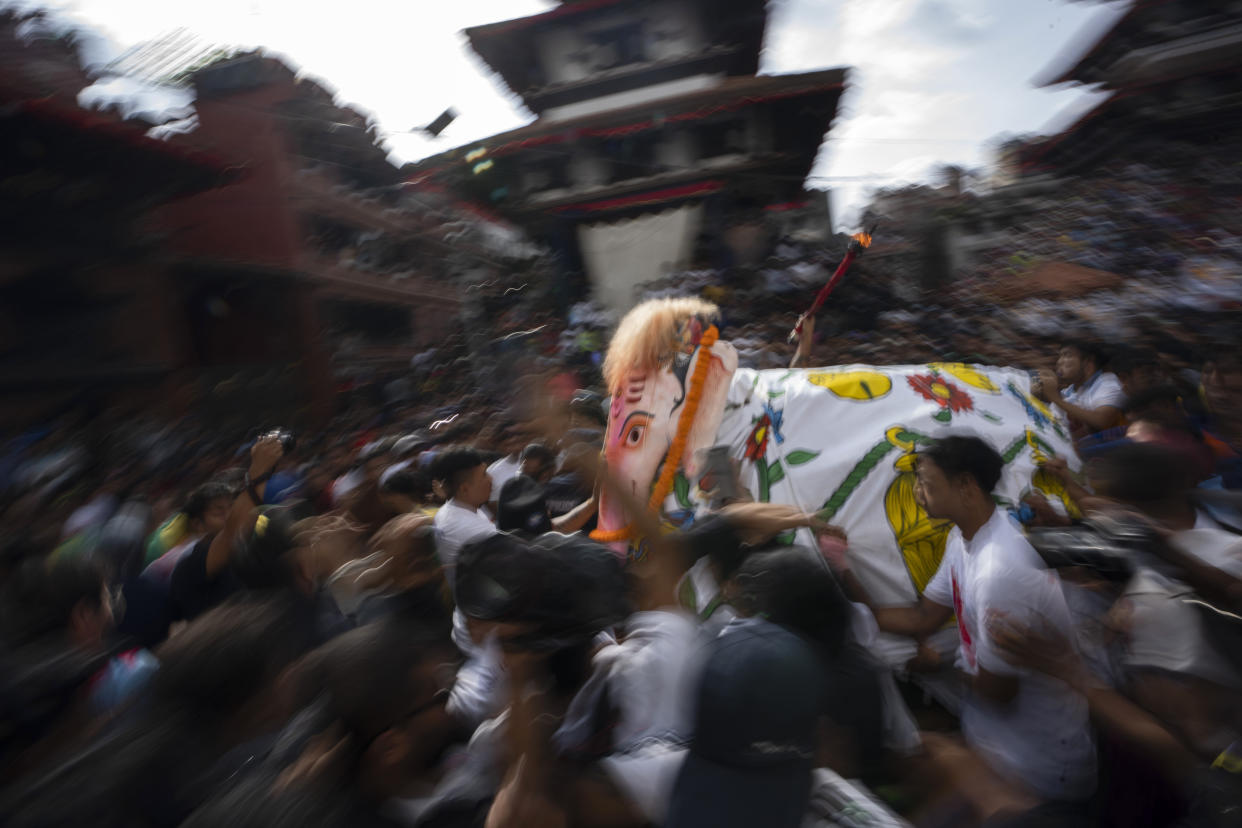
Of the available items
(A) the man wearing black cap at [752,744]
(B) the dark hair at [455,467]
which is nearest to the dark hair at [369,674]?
(A) the man wearing black cap at [752,744]

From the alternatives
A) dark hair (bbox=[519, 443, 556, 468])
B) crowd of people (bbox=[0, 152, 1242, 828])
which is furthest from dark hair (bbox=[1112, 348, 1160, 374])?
dark hair (bbox=[519, 443, 556, 468])

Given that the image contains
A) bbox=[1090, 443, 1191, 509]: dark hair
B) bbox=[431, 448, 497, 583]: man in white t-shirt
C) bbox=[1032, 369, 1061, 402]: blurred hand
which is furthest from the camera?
bbox=[1032, 369, 1061, 402]: blurred hand

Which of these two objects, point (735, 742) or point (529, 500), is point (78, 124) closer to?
point (529, 500)

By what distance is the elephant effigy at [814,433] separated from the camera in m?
2.78

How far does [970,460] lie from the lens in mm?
2014

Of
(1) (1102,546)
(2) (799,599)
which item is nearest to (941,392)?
(1) (1102,546)

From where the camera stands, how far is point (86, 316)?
310 inches

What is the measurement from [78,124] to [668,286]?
20.9 ft

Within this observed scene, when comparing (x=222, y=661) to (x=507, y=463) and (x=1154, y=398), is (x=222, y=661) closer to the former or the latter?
(x=507, y=463)

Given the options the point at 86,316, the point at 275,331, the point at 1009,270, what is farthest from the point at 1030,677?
the point at 275,331

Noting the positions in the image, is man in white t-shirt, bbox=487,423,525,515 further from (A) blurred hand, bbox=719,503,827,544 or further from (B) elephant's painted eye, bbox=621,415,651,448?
(A) blurred hand, bbox=719,503,827,544

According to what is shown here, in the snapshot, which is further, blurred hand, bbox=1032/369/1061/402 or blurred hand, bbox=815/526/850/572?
blurred hand, bbox=1032/369/1061/402

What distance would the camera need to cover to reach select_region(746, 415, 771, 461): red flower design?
3.04 meters

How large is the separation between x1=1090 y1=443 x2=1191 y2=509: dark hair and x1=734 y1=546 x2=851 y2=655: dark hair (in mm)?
957
